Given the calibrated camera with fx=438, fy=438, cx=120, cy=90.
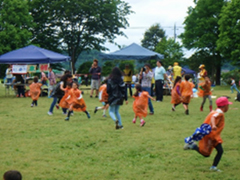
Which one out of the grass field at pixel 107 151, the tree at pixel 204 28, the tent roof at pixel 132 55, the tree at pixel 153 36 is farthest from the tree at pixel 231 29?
the tree at pixel 153 36

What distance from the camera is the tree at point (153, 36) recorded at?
324 feet

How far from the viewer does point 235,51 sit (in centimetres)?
4897

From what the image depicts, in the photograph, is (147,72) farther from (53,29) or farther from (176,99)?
(53,29)

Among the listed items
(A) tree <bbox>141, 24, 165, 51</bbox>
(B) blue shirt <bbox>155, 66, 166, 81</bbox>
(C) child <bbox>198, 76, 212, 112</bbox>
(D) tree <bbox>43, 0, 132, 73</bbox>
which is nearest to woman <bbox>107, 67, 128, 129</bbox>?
(C) child <bbox>198, 76, 212, 112</bbox>

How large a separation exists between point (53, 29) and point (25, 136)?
42.1m

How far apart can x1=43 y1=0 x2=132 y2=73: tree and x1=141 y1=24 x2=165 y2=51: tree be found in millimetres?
48385

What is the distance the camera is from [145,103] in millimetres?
12961

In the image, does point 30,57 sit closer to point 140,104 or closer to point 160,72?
point 160,72

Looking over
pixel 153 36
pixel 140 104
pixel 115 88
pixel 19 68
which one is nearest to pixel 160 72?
pixel 140 104

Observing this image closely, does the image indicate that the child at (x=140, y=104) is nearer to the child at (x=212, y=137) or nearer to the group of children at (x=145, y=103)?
the group of children at (x=145, y=103)

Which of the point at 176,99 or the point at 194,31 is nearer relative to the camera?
the point at 176,99

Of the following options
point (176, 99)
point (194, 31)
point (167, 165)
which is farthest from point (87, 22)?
point (167, 165)

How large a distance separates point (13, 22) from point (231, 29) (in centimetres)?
2517

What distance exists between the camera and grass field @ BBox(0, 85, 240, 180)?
698 centimetres
